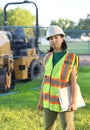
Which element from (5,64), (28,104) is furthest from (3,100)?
(5,64)

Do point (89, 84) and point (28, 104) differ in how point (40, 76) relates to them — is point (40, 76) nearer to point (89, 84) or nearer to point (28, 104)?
point (89, 84)

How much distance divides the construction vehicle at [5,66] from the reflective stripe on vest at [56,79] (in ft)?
19.4

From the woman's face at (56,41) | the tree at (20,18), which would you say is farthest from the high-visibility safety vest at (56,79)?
the tree at (20,18)

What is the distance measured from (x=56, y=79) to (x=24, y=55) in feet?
26.0

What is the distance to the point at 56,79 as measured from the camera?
487 centimetres

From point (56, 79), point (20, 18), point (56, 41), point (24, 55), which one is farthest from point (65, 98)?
point (20, 18)

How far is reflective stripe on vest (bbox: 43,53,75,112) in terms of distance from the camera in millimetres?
4855

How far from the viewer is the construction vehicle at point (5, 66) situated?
10820 mm

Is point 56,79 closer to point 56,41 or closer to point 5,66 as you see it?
point 56,41

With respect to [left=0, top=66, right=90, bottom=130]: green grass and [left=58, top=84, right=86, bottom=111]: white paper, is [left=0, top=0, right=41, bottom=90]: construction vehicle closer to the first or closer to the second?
[left=0, top=66, right=90, bottom=130]: green grass

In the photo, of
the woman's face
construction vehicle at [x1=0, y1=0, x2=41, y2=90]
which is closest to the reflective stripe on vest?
the woman's face

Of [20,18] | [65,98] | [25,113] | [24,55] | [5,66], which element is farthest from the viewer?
[20,18]

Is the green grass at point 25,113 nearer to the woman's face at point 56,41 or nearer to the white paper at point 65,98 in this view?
the white paper at point 65,98

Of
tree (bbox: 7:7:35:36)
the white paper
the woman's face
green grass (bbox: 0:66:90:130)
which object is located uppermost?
the woman's face
